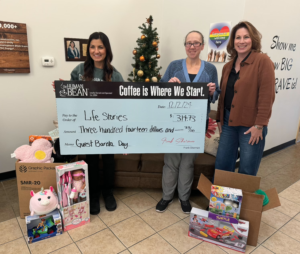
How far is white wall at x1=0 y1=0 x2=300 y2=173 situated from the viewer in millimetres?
2338

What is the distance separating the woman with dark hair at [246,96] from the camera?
1548 millimetres

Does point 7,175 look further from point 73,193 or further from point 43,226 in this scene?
point 73,193

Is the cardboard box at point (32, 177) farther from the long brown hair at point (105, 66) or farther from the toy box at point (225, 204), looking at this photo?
the toy box at point (225, 204)

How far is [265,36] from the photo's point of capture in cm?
264

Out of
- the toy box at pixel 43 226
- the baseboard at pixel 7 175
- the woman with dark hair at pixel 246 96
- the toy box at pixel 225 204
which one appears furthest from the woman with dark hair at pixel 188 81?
the baseboard at pixel 7 175

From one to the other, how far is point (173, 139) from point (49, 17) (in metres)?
1.87

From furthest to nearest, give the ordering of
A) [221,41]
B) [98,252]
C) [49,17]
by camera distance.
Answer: [221,41], [49,17], [98,252]

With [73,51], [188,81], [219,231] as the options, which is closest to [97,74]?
[188,81]

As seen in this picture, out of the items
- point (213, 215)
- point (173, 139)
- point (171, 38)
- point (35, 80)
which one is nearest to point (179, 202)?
point (213, 215)

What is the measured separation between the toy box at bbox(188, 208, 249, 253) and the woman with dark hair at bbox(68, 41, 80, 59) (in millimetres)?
2085

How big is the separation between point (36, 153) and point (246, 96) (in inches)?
65.3

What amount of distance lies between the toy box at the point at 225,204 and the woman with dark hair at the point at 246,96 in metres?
0.28

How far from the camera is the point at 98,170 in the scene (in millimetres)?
2023

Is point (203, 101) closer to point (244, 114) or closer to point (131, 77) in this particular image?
point (244, 114)
